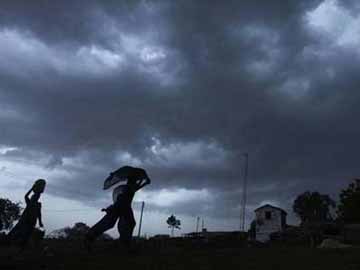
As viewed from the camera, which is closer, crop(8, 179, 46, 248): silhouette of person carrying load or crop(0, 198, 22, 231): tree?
crop(8, 179, 46, 248): silhouette of person carrying load

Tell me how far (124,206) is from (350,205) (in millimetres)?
51640

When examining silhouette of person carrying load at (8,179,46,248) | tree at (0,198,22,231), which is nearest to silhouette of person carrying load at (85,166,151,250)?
silhouette of person carrying load at (8,179,46,248)

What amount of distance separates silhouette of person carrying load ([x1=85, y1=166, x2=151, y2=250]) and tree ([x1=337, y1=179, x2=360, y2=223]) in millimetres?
46698

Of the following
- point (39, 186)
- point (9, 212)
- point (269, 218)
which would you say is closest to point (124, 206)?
point (39, 186)

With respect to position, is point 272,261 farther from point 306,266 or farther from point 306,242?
point 306,242

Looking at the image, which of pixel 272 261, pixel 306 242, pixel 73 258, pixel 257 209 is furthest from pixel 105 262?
pixel 257 209

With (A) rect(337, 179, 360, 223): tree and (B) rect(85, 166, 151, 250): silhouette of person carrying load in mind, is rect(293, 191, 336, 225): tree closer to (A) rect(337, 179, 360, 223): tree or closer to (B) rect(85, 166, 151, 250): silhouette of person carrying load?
(A) rect(337, 179, 360, 223): tree

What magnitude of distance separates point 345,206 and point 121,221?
5296 cm

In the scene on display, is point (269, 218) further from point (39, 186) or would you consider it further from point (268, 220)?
point (39, 186)

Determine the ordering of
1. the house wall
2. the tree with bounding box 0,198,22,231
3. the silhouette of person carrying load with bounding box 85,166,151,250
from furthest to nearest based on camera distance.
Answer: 1. the tree with bounding box 0,198,22,231
2. the house wall
3. the silhouette of person carrying load with bounding box 85,166,151,250

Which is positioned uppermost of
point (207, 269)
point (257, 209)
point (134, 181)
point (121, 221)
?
point (257, 209)

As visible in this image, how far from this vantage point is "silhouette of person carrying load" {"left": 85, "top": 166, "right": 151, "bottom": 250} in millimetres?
24062

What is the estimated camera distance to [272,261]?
1853 cm

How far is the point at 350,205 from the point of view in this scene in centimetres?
6900
